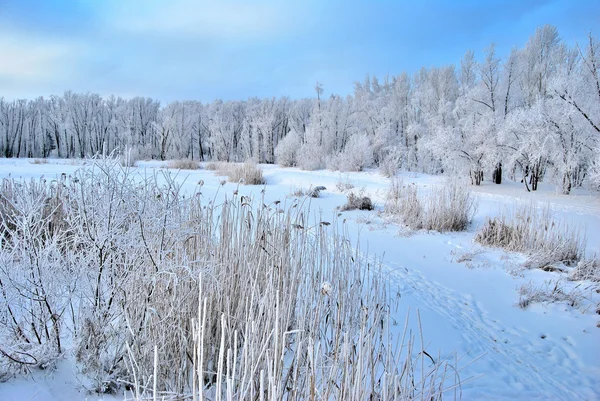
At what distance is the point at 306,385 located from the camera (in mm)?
1404

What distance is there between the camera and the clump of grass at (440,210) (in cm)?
677

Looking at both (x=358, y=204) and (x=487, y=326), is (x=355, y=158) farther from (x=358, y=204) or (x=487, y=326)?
(x=487, y=326)

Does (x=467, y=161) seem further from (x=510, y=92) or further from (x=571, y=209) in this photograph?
(x=571, y=209)

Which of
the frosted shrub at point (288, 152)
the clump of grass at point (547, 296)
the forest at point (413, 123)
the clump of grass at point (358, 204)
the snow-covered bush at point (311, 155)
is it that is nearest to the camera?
the clump of grass at point (547, 296)

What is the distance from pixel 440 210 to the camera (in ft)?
22.2

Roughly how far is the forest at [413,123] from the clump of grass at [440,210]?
16.8 feet

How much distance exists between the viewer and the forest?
40.7 ft

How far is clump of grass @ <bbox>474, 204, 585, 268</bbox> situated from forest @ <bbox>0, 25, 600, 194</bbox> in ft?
17.7

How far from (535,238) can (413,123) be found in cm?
2227

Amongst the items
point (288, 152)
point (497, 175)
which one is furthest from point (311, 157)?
point (497, 175)

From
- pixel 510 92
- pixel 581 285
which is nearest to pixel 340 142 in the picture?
pixel 510 92

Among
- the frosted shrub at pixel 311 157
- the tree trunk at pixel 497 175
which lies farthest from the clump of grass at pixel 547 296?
the frosted shrub at pixel 311 157

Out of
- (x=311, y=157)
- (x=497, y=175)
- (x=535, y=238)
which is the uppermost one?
(x=311, y=157)

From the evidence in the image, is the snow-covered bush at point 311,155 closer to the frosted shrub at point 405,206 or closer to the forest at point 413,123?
the forest at point 413,123
